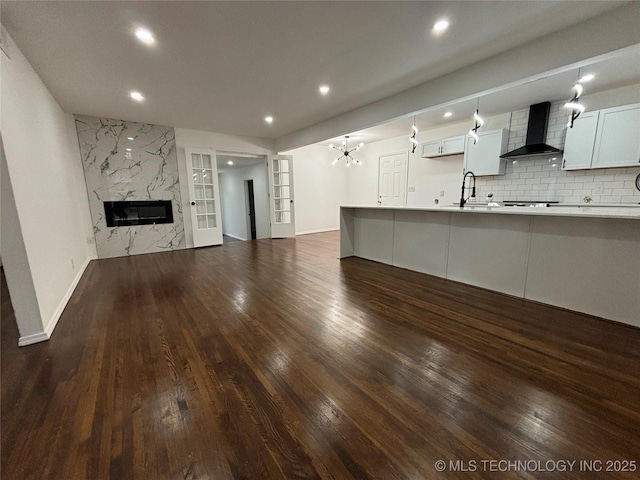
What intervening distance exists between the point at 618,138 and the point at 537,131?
110 cm

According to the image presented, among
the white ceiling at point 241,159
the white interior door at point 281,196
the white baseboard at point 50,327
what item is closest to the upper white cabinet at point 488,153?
the white interior door at point 281,196

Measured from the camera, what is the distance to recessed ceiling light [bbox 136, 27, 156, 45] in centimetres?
248

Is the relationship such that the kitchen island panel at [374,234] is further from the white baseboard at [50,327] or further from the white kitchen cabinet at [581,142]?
→ the white baseboard at [50,327]

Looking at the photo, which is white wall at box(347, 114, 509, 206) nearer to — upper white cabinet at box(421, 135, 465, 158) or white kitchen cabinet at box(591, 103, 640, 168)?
upper white cabinet at box(421, 135, 465, 158)

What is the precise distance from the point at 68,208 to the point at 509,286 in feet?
21.1

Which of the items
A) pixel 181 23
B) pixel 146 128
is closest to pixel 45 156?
pixel 181 23

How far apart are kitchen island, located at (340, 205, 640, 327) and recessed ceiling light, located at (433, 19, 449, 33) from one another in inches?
78.2

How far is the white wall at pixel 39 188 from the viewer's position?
88.4 inches

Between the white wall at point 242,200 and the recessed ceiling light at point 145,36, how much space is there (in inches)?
196

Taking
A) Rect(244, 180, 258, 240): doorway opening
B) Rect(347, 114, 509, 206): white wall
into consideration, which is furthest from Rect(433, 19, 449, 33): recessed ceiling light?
Rect(244, 180, 258, 240): doorway opening

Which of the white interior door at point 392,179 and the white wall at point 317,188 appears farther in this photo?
the white wall at point 317,188

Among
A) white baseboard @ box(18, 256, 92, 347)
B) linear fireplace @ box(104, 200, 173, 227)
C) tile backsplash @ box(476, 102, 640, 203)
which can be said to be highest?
tile backsplash @ box(476, 102, 640, 203)

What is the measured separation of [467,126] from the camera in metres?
6.12

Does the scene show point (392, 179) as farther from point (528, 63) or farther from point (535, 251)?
point (535, 251)
